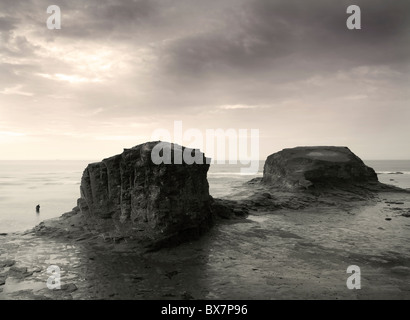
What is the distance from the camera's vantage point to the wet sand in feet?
25.2

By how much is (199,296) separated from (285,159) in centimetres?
2221

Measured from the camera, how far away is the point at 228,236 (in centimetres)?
1244

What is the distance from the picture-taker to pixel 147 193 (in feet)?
40.4

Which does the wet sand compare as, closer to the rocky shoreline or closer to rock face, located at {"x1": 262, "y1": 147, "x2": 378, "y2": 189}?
the rocky shoreline

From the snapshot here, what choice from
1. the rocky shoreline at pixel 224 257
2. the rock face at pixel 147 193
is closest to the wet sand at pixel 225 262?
the rocky shoreline at pixel 224 257

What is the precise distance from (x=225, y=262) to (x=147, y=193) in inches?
169

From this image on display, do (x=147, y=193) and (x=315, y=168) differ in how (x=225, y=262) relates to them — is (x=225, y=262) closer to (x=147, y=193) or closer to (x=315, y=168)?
(x=147, y=193)

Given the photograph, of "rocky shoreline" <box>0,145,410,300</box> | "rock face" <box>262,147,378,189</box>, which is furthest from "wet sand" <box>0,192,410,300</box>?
"rock face" <box>262,147,378,189</box>

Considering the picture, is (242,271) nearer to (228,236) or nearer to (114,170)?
(228,236)

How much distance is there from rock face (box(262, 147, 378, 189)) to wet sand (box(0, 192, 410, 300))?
30.7 ft

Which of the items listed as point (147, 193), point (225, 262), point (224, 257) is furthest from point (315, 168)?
point (225, 262)

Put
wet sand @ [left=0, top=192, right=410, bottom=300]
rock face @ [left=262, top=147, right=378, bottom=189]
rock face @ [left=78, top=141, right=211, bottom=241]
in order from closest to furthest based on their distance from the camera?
wet sand @ [left=0, top=192, right=410, bottom=300] < rock face @ [left=78, top=141, right=211, bottom=241] < rock face @ [left=262, top=147, right=378, bottom=189]
